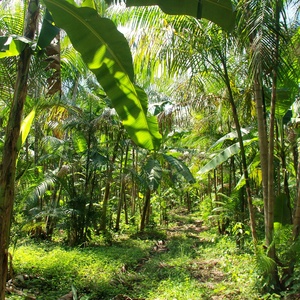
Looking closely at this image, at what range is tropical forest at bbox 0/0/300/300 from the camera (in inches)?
115

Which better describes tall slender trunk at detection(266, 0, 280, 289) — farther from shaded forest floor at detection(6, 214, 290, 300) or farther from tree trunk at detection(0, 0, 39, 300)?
tree trunk at detection(0, 0, 39, 300)

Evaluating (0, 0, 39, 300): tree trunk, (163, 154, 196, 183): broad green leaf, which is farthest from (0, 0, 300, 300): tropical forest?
(163, 154, 196, 183): broad green leaf

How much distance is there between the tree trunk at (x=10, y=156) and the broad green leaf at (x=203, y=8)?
1.42 meters

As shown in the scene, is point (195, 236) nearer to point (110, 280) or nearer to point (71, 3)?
point (110, 280)

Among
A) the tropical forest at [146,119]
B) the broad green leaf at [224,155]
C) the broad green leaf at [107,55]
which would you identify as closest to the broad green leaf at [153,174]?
→ the tropical forest at [146,119]

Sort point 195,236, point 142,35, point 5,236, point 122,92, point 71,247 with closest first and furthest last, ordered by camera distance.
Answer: point 5,236, point 122,92, point 142,35, point 71,247, point 195,236

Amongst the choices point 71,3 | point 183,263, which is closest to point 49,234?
point 183,263

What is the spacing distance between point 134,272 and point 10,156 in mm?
4539

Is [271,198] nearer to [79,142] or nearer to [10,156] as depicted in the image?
[10,156]

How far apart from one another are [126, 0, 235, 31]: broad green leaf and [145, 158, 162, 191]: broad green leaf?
6.16 meters

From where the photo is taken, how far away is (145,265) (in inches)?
270

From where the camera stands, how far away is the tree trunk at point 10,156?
8.39 ft

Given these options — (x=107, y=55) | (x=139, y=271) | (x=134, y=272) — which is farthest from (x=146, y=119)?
(x=139, y=271)

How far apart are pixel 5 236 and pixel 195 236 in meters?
9.05
